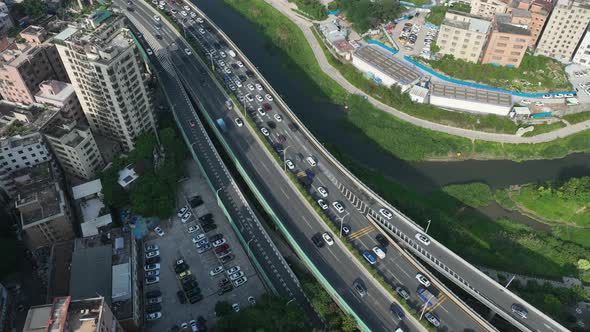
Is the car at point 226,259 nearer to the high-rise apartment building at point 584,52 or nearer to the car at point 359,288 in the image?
the car at point 359,288

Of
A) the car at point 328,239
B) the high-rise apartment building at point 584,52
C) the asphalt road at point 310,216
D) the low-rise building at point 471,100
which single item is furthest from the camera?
the high-rise apartment building at point 584,52

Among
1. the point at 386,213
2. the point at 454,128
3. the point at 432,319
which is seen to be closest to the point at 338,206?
the point at 386,213

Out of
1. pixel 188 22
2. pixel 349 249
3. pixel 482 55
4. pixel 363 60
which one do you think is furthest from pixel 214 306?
pixel 482 55

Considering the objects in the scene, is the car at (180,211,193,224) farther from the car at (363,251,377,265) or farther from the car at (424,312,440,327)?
the car at (424,312,440,327)

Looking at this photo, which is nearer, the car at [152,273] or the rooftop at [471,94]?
the car at [152,273]

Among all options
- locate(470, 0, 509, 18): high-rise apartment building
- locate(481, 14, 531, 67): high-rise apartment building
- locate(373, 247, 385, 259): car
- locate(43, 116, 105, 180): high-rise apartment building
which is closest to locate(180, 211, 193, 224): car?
locate(43, 116, 105, 180): high-rise apartment building

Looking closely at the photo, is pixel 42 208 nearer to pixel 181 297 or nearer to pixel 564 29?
pixel 181 297

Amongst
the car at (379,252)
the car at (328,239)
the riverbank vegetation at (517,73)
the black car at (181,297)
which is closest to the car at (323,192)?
the car at (328,239)
